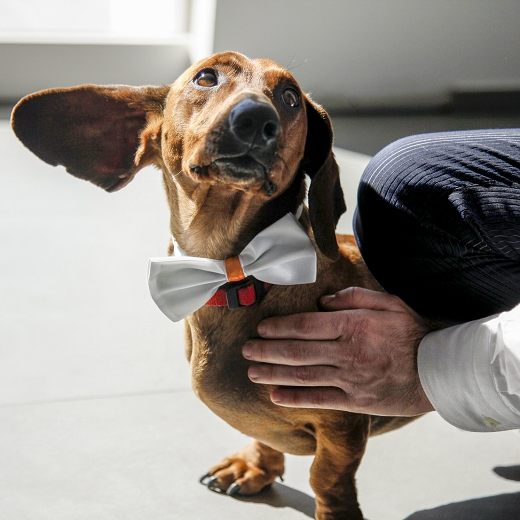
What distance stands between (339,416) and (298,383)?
0.38 feet

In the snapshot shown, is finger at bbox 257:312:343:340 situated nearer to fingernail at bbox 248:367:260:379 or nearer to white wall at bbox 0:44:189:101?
fingernail at bbox 248:367:260:379

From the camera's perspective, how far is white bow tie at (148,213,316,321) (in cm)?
129

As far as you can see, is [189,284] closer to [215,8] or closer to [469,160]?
[469,160]

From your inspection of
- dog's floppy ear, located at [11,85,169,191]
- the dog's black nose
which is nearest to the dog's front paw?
dog's floppy ear, located at [11,85,169,191]

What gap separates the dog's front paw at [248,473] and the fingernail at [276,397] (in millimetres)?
422

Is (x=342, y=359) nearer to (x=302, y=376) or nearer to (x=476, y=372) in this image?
(x=302, y=376)

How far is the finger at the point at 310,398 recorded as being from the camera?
4.32ft

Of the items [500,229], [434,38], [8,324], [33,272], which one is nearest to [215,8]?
[434,38]

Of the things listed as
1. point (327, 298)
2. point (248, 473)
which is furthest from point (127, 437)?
point (327, 298)

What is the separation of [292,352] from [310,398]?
0.30 ft

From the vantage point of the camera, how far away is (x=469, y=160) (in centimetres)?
144

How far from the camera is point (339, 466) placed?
1.39 m

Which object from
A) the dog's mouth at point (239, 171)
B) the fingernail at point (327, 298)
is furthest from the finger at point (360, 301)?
the dog's mouth at point (239, 171)

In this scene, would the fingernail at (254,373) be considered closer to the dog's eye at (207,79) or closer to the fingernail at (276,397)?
the fingernail at (276,397)
